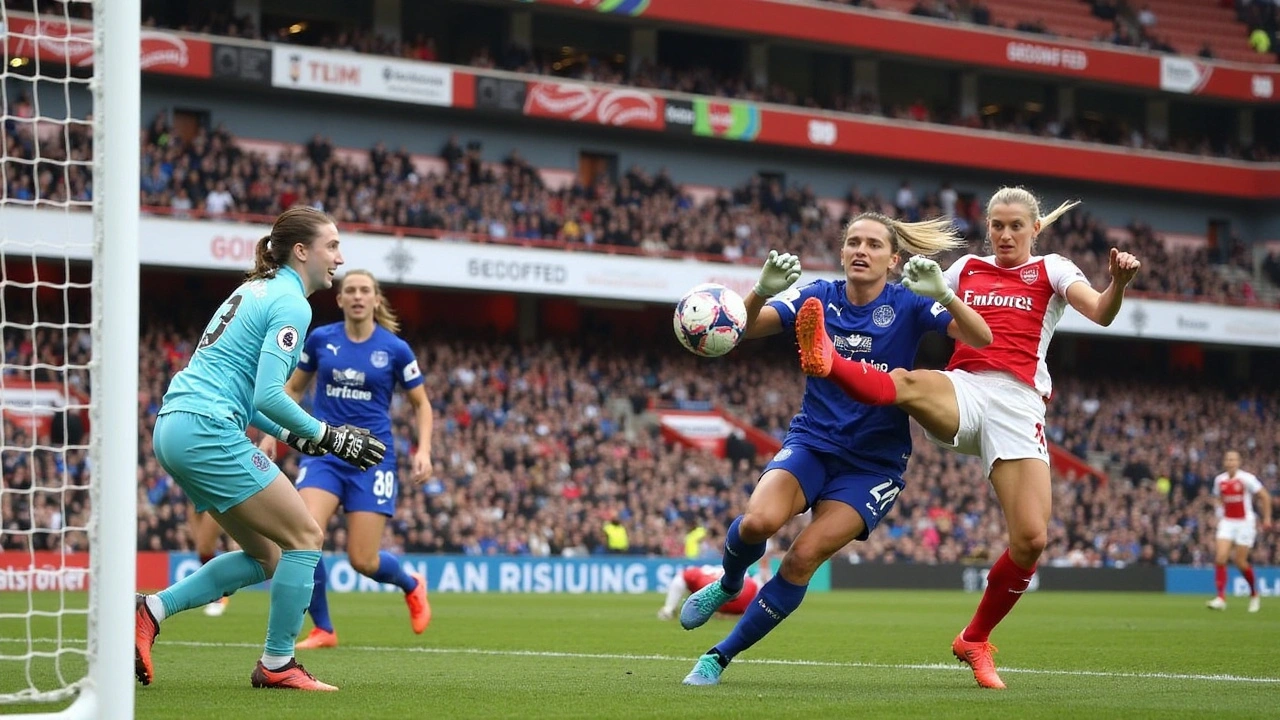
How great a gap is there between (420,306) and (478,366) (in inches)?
162

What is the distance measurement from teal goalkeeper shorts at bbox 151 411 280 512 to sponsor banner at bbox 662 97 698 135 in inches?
1253

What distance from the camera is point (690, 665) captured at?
948 cm

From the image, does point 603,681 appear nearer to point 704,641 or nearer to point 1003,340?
point 1003,340

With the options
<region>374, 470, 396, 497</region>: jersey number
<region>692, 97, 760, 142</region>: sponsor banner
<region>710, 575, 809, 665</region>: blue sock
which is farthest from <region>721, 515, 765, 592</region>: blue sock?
<region>692, 97, 760, 142</region>: sponsor banner

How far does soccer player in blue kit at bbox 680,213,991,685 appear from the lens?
7570 millimetres

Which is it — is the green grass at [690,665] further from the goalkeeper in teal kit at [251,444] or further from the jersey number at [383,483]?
the jersey number at [383,483]

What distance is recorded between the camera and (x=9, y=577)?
20828mm

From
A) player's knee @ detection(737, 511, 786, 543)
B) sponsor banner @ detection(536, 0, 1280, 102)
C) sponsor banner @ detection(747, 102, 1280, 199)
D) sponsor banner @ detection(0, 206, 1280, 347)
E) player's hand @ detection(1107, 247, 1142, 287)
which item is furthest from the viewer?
sponsor banner @ detection(747, 102, 1280, 199)

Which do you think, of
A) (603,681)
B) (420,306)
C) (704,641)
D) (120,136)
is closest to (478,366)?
(420,306)

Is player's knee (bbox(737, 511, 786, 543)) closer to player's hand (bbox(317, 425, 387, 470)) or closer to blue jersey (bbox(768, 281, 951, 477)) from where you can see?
blue jersey (bbox(768, 281, 951, 477))

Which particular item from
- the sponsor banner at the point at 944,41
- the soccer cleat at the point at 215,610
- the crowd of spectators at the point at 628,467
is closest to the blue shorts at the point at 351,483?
the soccer cleat at the point at 215,610

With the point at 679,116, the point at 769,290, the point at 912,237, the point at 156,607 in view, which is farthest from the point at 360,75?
the point at 156,607

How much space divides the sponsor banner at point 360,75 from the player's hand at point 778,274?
2740 cm

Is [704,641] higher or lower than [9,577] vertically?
higher
